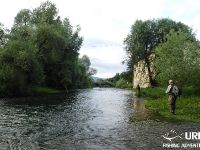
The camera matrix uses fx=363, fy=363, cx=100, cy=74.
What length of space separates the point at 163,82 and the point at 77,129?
29.8 metres

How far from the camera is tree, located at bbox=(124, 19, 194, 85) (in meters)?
83.6

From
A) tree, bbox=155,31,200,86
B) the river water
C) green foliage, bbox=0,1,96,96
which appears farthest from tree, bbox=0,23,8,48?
the river water

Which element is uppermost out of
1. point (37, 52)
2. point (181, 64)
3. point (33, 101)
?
point (37, 52)

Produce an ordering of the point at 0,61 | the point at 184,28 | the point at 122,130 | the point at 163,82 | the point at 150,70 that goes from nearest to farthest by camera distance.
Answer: the point at 122,130 < the point at 163,82 < the point at 0,61 < the point at 184,28 < the point at 150,70

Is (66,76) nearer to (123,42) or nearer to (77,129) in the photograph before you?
(123,42)

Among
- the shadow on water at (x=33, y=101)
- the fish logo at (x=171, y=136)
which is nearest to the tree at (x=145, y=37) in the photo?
the shadow on water at (x=33, y=101)

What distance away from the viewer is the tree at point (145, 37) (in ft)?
274

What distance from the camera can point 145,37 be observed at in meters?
84.8

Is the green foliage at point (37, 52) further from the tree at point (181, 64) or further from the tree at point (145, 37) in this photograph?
the tree at point (181, 64)

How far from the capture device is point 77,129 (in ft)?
68.1

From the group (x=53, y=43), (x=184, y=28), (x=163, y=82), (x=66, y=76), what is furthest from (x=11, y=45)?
(x=184, y=28)

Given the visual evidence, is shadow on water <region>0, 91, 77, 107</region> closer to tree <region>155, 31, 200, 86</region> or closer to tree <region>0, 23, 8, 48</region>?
tree <region>155, 31, 200, 86</region>

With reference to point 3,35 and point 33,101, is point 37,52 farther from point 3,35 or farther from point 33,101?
point 33,101

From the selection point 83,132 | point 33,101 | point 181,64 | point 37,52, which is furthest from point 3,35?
point 83,132
